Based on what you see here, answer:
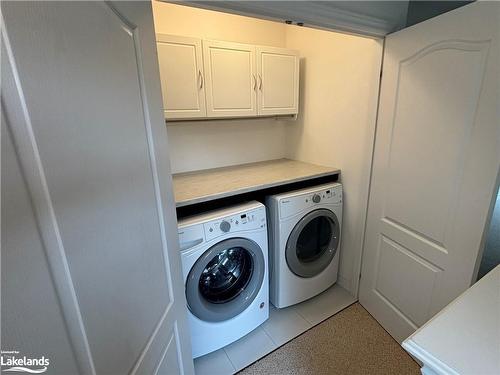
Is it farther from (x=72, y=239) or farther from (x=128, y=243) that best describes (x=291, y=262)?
(x=72, y=239)

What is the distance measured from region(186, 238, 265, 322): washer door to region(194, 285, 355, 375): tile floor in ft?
0.93

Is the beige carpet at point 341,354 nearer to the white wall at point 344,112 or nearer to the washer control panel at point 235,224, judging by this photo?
the white wall at point 344,112

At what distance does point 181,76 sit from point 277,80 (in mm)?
770

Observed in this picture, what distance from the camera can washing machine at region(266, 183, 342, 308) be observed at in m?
1.63

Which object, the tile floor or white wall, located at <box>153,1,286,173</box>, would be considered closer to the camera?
the tile floor

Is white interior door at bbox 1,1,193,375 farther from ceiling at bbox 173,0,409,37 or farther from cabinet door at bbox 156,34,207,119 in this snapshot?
cabinet door at bbox 156,34,207,119

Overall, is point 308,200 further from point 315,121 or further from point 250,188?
point 315,121

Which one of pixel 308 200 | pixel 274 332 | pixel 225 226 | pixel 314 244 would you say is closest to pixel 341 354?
pixel 274 332

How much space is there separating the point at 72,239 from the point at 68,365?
0.24 metres

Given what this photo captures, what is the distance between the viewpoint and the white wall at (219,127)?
1720 millimetres

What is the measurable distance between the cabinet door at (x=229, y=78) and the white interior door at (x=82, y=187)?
0.90 meters

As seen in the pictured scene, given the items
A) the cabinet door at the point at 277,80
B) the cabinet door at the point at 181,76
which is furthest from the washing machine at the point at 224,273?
the cabinet door at the point at 277,80

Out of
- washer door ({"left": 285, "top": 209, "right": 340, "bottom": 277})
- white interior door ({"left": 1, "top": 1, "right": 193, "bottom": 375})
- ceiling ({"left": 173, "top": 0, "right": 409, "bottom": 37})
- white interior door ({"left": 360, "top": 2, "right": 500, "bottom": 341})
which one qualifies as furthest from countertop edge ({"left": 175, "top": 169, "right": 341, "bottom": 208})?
ceiling ({"left": 173, "top": 0, "right": 409, "bottom": 37})

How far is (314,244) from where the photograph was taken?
195 cm
